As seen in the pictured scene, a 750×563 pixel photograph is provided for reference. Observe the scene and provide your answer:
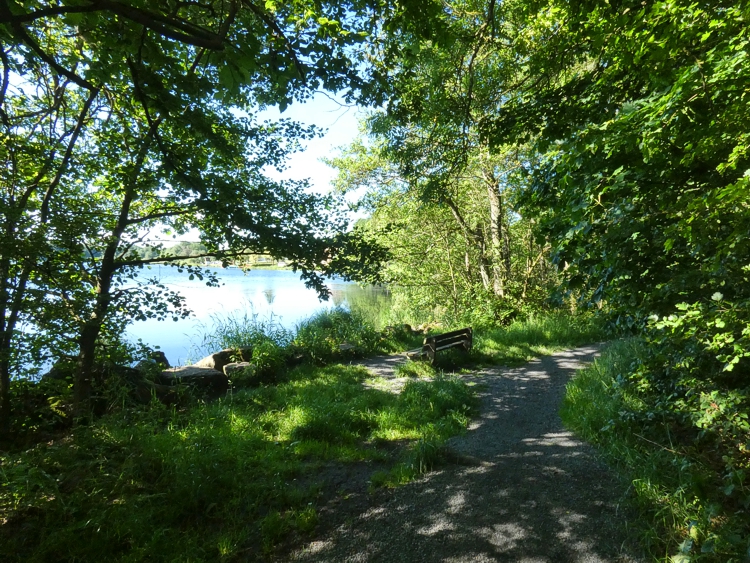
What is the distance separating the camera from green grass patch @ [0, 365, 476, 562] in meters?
2.71

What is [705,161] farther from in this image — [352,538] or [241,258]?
[241,258]

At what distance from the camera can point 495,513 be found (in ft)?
10.0

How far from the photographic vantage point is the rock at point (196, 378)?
6191 mm

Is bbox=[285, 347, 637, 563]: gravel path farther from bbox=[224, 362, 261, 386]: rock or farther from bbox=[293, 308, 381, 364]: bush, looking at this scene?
bbox=[293, 308, 381, 364]: bush

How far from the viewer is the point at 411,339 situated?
10.3 m

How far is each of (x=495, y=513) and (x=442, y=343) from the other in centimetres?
472

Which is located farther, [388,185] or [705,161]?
[388,185]

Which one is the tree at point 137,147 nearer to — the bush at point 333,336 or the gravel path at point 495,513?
the gravel path at point 495,513

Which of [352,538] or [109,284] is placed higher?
[109,284]

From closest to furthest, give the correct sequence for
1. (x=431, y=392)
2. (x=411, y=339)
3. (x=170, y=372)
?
(x=431, y=392) < (x=170, y=372) < (x=411, y=339)

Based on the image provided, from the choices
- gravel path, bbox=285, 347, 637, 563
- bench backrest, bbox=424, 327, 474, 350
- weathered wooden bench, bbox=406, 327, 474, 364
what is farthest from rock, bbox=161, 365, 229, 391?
gravel path, bbox=285, 347, 637, 563

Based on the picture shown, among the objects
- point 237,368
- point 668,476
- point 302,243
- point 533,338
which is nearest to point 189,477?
point 302,243

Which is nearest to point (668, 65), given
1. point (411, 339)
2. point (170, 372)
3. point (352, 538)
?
point (352, 538)

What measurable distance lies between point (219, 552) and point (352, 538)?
960mm
